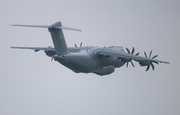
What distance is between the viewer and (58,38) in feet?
137

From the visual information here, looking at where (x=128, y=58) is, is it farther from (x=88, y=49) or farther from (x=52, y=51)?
(x=52, y=51)

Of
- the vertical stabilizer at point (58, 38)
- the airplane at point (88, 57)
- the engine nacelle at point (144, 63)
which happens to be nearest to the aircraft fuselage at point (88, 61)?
the airplane at point (88, 57)

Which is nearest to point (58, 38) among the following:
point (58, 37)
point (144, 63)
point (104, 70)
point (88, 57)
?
point (58, 37)

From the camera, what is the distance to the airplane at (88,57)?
4153 centimetres

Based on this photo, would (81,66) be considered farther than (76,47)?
No

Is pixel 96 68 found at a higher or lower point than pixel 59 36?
lower

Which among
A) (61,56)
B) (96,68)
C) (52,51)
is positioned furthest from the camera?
(52,51)

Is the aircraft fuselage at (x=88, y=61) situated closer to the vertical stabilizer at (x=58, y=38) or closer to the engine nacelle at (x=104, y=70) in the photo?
the engine nacelle at (x=104, y=70)

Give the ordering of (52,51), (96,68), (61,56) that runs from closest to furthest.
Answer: (61,56), (96,68), (52,51)

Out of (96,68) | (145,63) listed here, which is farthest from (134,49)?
(96,68)

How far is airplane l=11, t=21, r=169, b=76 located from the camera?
136ft

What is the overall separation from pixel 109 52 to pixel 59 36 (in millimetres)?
5137

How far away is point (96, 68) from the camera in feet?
145


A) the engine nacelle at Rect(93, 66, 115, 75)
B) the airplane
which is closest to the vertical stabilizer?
the airplane
